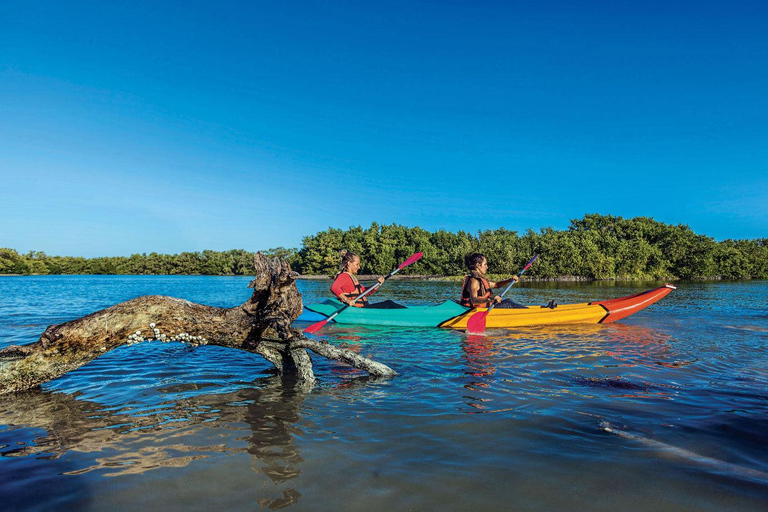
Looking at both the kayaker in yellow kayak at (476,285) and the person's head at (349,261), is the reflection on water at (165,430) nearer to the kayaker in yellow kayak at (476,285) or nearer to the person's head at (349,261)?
the person's head at (349,261)

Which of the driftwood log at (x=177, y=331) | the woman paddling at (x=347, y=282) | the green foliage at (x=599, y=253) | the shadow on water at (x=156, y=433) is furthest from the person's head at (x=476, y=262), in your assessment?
the green foliage at (x=599, y=253)

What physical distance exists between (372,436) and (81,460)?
2.06 meters

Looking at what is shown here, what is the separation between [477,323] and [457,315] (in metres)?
0.63

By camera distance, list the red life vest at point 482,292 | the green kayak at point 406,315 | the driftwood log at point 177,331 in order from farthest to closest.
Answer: the green kayak at point 406,315 → the red life vest at point 482,292 → the driftwood log at point 177,331

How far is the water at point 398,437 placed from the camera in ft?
8.10

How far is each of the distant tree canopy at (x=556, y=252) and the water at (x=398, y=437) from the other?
53905mm

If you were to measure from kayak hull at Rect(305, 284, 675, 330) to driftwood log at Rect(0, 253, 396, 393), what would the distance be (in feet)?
15.7


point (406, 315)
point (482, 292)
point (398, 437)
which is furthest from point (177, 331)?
point (482, 292)

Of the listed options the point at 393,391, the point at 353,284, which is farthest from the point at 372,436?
the point at 353,284

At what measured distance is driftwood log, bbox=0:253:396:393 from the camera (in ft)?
13.5

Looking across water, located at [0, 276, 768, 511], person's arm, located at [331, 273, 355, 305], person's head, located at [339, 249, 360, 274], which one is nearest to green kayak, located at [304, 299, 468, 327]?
person's arm, located at [331, 273, 355, 305]

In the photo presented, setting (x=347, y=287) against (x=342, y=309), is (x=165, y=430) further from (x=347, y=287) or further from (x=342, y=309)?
(x=347, y=287)

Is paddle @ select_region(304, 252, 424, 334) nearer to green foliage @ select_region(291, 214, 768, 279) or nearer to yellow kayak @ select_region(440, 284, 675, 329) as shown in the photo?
yellow kayak @ select_region(440, 284, 675, 329)

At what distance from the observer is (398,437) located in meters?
3.32
